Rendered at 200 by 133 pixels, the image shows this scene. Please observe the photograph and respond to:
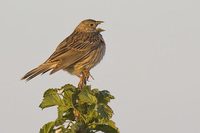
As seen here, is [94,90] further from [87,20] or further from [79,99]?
[87,20]

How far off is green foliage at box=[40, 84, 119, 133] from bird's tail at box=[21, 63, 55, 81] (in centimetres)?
462

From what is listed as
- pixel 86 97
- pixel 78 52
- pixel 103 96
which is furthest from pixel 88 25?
pixel 86 97

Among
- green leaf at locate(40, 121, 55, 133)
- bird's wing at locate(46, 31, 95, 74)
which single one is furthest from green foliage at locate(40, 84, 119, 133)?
bird's wing at locate(46, 31, 95, 74)

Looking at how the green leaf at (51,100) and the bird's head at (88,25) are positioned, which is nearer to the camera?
the green leaf at (51,100)

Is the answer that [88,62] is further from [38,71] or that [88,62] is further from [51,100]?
[51,100]

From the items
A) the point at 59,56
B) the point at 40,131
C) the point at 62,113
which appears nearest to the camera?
the point at 40,131

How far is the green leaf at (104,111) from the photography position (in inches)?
172

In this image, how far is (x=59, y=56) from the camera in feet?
35.7

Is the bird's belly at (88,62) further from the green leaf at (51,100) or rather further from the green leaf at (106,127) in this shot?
the green leaf at (106,127)

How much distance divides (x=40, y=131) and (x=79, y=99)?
0.61m

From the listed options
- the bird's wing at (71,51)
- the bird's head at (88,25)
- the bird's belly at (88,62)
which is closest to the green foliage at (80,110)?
the bird's wing at (71,51)

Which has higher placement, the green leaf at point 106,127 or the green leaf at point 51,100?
the green leaf at point 51,100

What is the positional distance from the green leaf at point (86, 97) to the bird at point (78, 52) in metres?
4.91

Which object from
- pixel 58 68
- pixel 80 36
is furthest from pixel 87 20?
pixel 58 68
